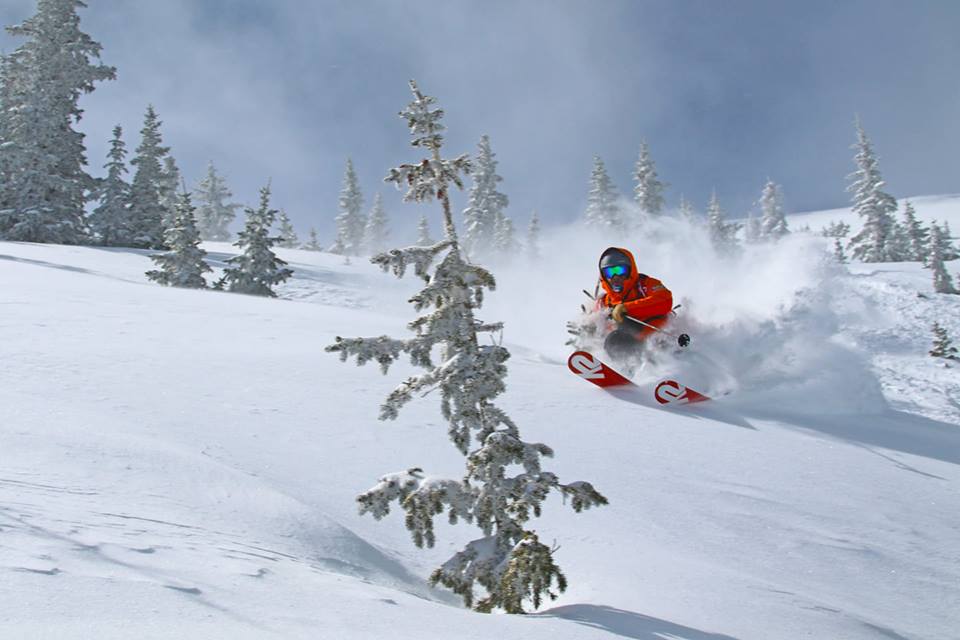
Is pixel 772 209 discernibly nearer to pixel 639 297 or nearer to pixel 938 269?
pixel 938 269

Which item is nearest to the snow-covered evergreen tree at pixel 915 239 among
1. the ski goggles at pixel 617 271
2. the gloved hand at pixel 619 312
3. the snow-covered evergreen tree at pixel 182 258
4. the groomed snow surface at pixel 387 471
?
→ the groomed snow surface at pixel 387 471

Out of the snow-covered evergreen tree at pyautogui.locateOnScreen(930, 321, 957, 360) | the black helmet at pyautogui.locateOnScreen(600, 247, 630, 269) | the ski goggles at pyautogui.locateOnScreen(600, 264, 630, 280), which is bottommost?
the ski goggles at pyautogui.locateOnScreen(600, 264, 630, 280)

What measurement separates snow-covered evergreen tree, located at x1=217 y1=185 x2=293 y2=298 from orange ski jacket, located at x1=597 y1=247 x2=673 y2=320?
1698 centimetres

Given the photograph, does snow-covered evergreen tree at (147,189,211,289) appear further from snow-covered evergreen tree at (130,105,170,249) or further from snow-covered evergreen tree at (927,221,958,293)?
snow-covered evergreen tree at (927,221,958,293)

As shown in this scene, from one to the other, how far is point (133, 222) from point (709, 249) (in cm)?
3044

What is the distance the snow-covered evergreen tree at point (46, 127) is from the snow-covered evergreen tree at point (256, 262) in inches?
542

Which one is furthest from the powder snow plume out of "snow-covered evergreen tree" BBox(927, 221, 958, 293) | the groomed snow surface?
"snow-covered evergreen tree" BBox(927, 221, 958, 293)

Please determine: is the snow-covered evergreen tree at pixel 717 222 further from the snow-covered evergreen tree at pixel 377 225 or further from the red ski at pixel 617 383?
the red ski at pixel 617 383

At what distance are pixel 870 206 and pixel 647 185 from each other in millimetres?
19412

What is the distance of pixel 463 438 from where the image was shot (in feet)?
16.1

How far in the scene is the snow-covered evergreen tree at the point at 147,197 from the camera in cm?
3681

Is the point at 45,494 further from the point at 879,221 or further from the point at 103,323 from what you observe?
the point at 879,221

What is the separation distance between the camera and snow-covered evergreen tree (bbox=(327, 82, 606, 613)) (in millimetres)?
4391

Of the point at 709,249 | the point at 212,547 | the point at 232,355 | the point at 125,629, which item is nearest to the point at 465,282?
the point at 212,547
